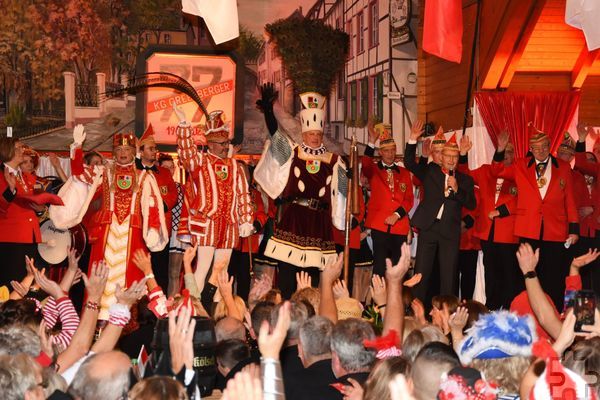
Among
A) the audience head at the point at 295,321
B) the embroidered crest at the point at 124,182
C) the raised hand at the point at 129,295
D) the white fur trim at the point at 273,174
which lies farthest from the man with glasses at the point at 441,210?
the raised hand at the point at 129,295

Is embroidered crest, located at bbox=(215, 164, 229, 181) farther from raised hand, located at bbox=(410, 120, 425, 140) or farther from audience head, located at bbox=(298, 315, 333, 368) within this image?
audience head, located at bbox=(298, 315, 333, 368)

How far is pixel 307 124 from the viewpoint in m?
8.64

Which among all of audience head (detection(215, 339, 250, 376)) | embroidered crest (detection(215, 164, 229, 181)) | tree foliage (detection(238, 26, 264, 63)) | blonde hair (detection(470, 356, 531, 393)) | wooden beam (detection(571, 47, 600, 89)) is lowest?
audience head (detection(215, 339, 250, 376))

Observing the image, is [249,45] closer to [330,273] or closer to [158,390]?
[330,273]

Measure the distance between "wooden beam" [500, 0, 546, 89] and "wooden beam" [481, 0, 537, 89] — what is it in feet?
0.16

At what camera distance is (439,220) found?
29.9 feet

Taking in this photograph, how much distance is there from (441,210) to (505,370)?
18.7 ft

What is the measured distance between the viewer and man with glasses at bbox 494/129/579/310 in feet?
29.8

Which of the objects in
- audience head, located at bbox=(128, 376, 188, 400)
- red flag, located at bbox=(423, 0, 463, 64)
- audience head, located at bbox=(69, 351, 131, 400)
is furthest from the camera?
red flag, located at bbox=(423, 0, 463, 64)

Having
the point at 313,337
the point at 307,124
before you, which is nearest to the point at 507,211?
the point at 307,124

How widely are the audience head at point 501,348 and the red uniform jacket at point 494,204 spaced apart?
5.75 m

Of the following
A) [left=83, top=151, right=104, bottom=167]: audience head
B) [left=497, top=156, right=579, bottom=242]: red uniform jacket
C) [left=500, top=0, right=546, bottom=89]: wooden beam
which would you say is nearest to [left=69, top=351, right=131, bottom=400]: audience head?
[left=497, top=156, right=579, bottom=242]: red uniform jacket

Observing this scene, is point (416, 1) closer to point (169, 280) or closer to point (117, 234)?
point (169, 280)

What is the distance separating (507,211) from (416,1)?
5704mm
